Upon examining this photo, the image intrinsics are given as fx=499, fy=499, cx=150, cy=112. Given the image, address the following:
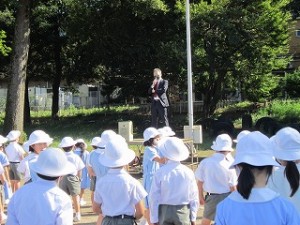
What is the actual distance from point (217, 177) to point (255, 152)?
3371 mm

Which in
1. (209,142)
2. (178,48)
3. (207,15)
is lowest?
(209,142)

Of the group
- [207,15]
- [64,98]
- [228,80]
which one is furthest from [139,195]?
[64,98]

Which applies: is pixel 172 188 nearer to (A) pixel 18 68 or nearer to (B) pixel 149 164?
(B) pixel 149 164

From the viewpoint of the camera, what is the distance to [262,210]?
296 cm

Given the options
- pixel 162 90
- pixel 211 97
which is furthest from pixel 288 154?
pixel 211 97

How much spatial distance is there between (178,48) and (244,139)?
65.5ft

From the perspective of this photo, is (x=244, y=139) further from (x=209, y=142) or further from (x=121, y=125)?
(x=209, y=142)

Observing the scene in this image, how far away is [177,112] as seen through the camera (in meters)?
34.3

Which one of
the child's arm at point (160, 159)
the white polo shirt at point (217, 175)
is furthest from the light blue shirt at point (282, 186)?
the white polo shirt at point (217, 175)

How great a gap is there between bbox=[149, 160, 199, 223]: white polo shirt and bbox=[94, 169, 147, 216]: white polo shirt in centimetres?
58

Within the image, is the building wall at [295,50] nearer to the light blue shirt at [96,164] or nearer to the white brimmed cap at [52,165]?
the light blue shirt at [96,164]

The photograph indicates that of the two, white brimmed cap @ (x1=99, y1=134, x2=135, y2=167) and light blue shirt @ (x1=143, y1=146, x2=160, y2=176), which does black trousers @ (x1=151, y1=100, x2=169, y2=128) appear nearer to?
light blue shirt @ (x1=143, y1=146, x2=160, y2=176)

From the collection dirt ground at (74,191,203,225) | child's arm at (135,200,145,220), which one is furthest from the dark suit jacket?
child's arm at (135,200,145,220)

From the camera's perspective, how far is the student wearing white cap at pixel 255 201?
2953 mm
